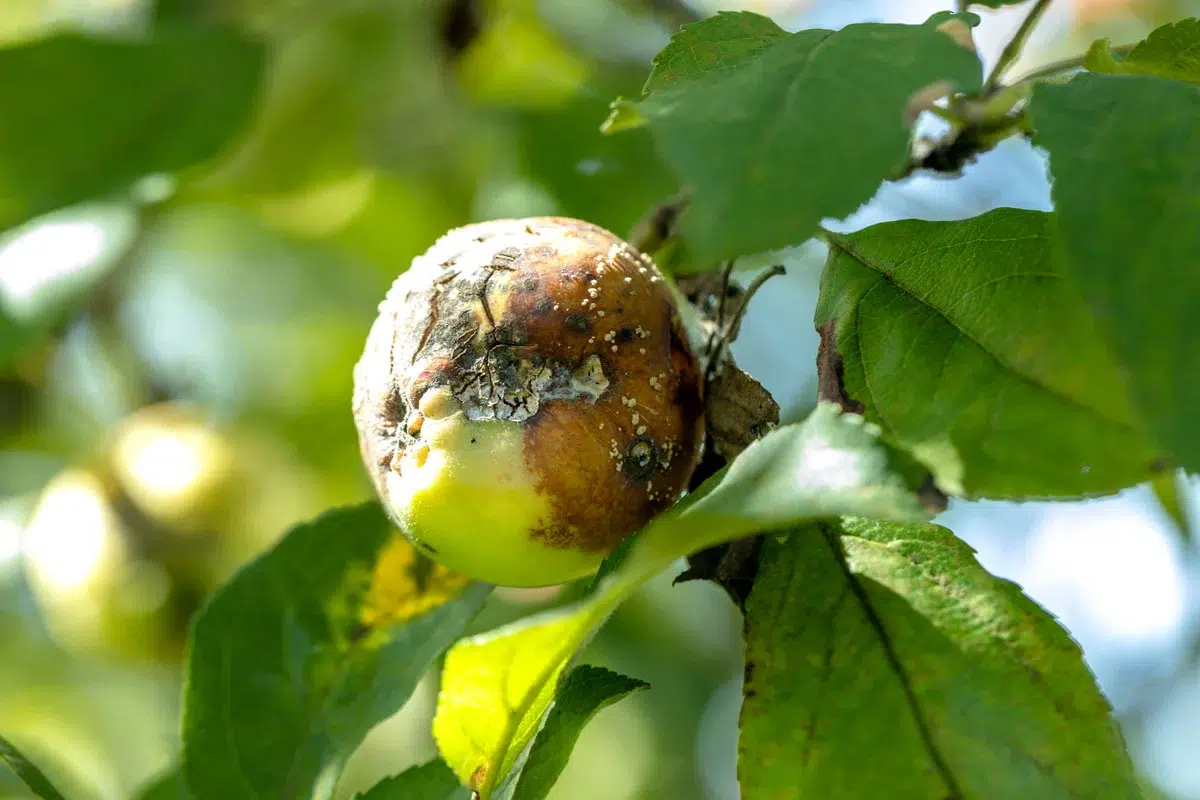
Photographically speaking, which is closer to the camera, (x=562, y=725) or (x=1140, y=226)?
(x=1140, y=226)

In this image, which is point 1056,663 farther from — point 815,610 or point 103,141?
point 103,141

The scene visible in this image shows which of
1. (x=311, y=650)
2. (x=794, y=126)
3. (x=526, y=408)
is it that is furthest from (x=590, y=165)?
(x=794, y=126)

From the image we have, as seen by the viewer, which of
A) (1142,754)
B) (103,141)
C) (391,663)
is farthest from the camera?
(1142,754)

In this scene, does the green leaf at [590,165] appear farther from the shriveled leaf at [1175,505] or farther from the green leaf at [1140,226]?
the green leaf at [1140,226]

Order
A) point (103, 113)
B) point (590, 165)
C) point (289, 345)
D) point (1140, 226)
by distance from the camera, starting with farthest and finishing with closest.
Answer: point (289, 345)
point (590, 165)
point (103, 113)
point (1140, 226)

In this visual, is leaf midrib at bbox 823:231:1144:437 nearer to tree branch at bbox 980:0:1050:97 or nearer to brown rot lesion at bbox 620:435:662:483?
brown rot lesion at bbox 620:435:662:483

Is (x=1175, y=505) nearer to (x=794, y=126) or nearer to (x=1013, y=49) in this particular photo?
(x=1013, y=49)

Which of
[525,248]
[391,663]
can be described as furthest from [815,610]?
[391,663]

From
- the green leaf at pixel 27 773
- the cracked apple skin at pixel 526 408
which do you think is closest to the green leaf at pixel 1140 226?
Result: the cracked apple skin at pixel 526 408
